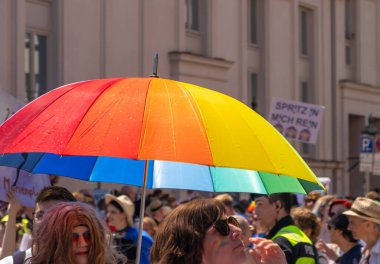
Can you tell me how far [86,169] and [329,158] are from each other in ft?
92.3

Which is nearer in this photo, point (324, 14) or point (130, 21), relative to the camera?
point (130, 21)

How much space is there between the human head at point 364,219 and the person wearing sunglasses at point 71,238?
442 cm

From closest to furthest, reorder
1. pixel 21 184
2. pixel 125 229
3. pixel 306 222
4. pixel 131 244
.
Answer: pixel 21 184 → pixel 131 244 → pixel 125 229 → pixel 306 222

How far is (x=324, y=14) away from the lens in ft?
113

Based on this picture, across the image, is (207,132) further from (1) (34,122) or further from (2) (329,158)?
(2) (329,158)

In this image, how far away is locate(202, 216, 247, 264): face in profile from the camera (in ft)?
14.8

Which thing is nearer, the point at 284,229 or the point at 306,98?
the point at 284,229

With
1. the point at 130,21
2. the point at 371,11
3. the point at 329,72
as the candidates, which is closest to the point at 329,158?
the point at 329,72

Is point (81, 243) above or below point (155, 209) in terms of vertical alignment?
above

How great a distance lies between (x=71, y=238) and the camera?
4625 millimetres

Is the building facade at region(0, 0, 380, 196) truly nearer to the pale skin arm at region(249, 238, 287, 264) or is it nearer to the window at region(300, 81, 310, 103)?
the window at region(300, 81, 310, 103)

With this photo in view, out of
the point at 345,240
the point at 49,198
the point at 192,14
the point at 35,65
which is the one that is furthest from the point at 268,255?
the point at 192,14

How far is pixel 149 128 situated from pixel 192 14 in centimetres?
2343

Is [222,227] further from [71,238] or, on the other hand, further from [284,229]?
[284,229]
